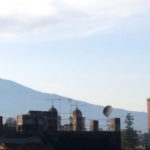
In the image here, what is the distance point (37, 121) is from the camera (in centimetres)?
3819

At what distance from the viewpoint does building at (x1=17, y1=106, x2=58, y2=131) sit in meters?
37.4

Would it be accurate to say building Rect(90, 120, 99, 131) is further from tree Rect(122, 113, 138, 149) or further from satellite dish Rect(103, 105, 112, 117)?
tree Rect(122, 113, 138, 149)

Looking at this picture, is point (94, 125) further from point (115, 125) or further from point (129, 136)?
point (129, 136)

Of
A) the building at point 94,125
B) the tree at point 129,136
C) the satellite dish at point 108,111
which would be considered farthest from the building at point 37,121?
the tree at point 129,136

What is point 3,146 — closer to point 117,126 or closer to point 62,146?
point 62,146

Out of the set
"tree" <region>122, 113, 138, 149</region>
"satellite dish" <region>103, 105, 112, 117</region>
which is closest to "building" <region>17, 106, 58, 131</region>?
"satellite dish" <region>103, 105, 112, 117</region>

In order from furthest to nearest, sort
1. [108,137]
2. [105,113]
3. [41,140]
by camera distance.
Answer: [105,113] < [108,137] < [41,140]

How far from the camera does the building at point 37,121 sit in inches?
1471

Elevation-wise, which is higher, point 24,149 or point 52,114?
point 52,114

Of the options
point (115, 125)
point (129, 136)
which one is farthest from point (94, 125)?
point (129, 136)

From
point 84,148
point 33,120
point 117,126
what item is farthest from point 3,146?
point 117,126

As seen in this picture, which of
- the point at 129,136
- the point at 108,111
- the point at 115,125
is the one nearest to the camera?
the point at 115,125

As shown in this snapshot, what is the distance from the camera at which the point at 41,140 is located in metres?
37.0

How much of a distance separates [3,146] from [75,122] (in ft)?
50.0
